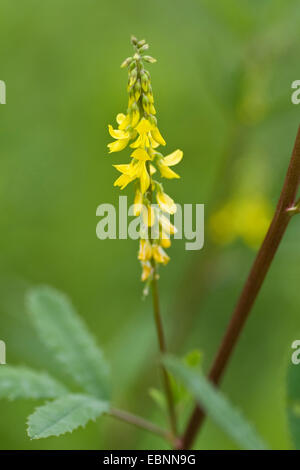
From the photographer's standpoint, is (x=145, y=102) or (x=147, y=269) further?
(x=147, y=269)

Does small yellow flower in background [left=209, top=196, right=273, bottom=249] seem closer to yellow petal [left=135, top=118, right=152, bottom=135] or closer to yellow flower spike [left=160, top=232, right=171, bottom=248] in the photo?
yellow flower spike [left=160, top=232, right=171, bottom=248]

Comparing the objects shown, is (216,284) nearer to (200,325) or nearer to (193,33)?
(200,325)

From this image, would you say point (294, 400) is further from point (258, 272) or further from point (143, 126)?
point (143, 126)

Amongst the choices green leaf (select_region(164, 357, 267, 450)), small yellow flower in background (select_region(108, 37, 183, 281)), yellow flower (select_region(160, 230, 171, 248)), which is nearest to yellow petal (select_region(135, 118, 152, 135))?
small yellow flower in background (select_region(108, 37, 183, 281))

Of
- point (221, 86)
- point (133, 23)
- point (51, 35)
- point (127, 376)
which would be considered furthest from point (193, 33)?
point (127, 376)

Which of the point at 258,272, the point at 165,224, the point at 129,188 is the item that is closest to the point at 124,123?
the point at 165,224
